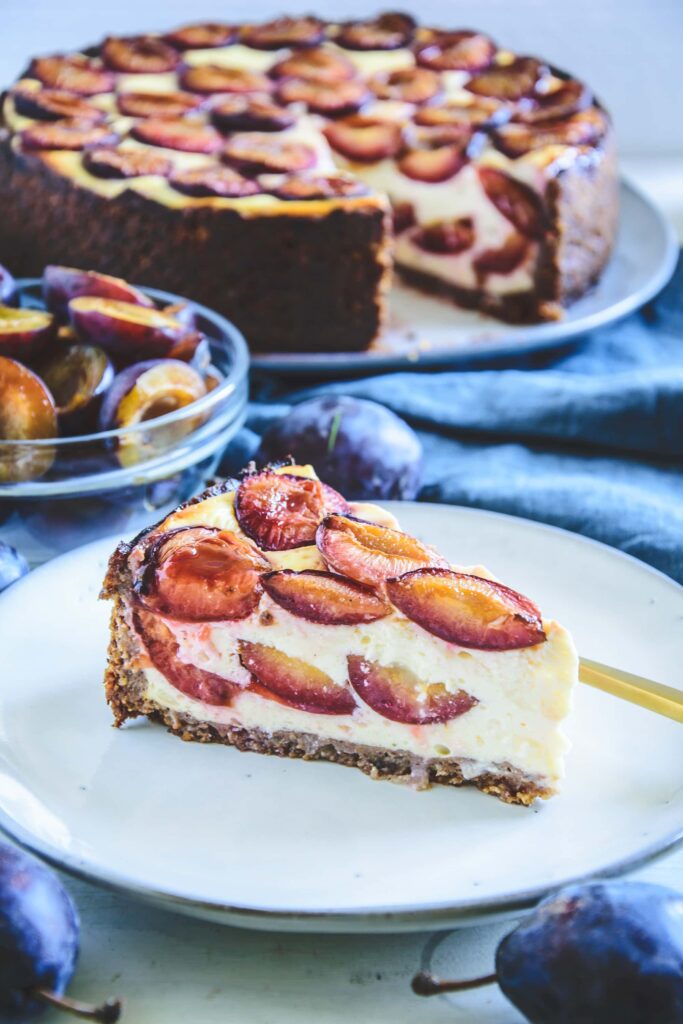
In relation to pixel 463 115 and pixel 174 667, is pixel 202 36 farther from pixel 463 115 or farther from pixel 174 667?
pixel 174 667

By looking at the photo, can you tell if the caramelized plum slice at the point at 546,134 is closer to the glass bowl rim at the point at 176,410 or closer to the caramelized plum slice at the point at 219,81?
the caramelized plum slice at the point at 219,81

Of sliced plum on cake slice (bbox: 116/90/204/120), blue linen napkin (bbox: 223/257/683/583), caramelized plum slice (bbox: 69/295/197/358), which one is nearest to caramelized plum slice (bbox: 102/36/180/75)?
sliced plum on cake slice (bbox: 116/90/204/120)

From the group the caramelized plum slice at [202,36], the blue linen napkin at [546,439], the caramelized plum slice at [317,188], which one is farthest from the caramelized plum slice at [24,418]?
the caramelized plum slice at [202,36]

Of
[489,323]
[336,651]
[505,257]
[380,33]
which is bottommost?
[489,323]

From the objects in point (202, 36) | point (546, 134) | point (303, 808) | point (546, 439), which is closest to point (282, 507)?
point (303, 808)

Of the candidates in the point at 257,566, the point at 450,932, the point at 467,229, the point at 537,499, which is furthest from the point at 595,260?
the point at 450,932

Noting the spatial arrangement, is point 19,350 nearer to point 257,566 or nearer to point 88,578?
point 88,578

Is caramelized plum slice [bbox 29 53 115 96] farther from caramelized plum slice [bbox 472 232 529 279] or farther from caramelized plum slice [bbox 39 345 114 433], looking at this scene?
caramelized plum slice [bbox 39 345 114 433]
